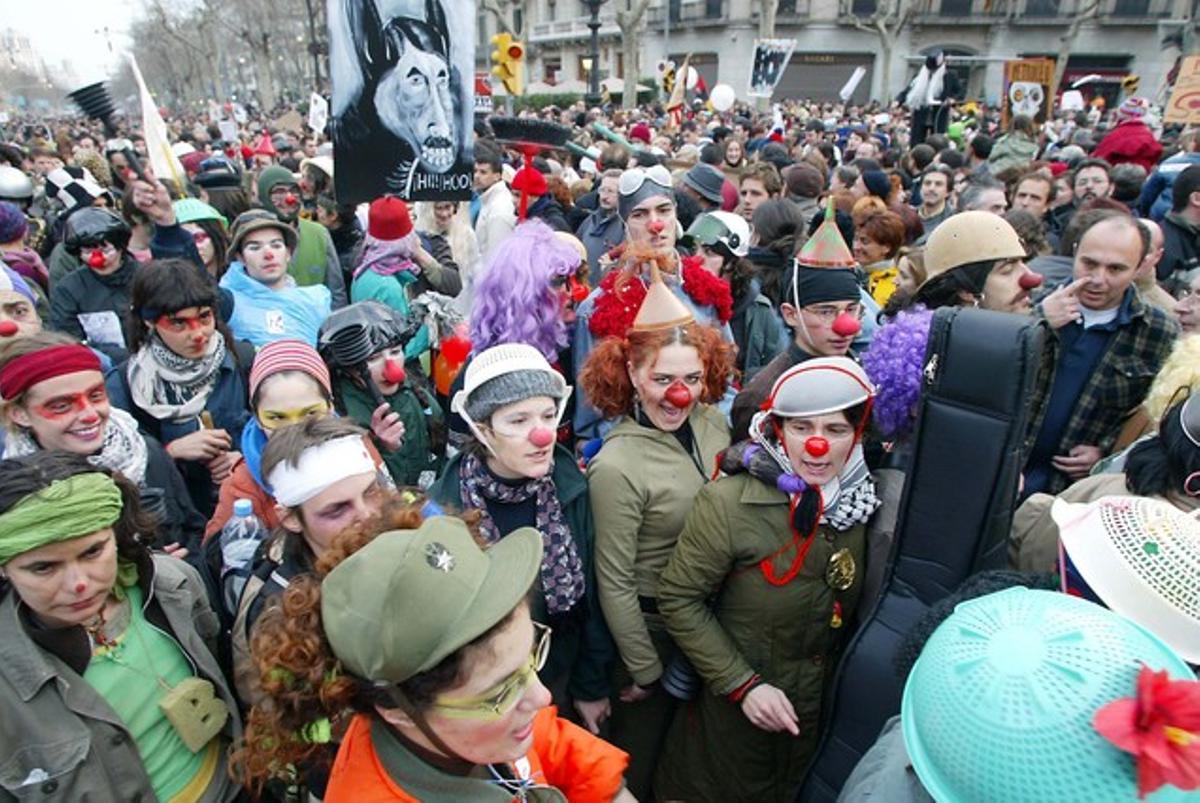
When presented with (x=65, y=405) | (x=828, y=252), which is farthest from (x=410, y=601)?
(x=828, y=252)

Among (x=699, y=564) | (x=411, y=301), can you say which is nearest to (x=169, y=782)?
(x=699, y=564)

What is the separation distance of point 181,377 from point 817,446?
2.74 m

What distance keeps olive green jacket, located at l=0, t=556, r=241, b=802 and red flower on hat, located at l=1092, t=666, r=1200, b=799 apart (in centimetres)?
212

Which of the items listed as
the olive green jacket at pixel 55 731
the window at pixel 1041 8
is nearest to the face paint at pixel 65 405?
→ the olive green jacket at pixel 55 731

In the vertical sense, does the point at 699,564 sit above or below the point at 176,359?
below

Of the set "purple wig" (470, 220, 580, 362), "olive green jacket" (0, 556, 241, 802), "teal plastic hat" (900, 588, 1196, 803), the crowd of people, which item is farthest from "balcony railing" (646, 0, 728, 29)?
"teal plastic hat" (900, 588, 1196, 803)

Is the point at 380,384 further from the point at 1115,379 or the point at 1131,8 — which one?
the point at 1131,8

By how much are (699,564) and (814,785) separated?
70cm

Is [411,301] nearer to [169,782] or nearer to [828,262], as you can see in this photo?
[828,262]

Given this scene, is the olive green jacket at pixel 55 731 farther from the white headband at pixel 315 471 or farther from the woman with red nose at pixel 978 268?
the woman with red nose at pixel 978 268

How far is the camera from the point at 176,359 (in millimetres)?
3285

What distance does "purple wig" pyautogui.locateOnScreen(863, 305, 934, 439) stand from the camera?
2330mm

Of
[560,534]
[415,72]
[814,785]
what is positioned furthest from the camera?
[415,72]

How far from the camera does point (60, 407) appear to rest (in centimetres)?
255
